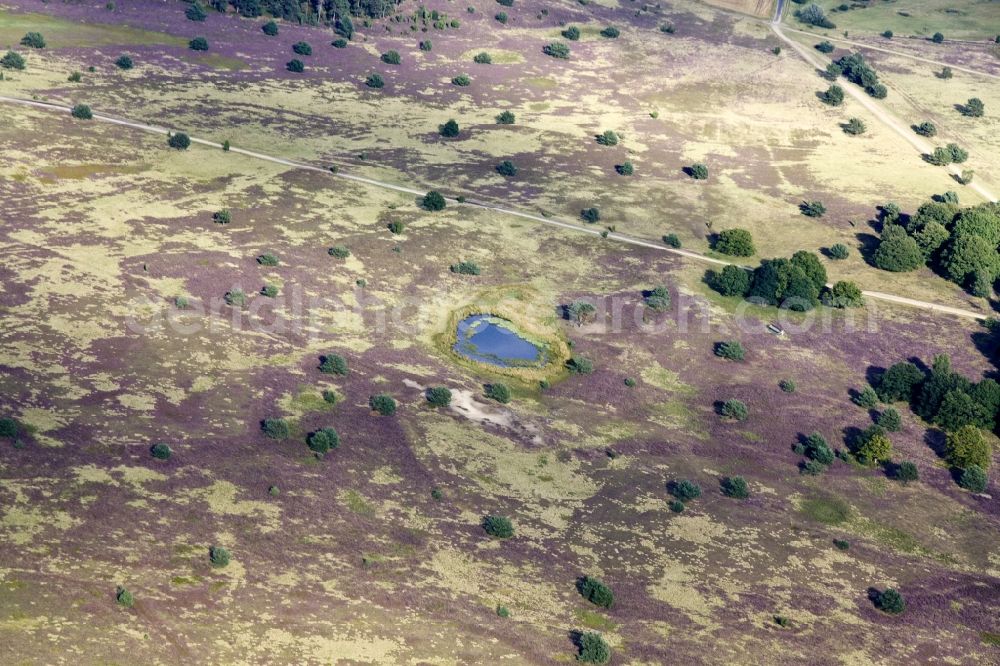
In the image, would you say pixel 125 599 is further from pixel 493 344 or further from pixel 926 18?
pixel 926 18

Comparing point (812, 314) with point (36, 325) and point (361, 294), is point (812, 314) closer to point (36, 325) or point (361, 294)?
point (361, 294)

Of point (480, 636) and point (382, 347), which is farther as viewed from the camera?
point (382, 347)

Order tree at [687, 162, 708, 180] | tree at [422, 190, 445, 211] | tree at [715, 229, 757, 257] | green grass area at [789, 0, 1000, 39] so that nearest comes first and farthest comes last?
tree at [715, 229, 757, 257] < tree at [422, 190, 445, 211] < tree at [687, 162, 708, 180] < green grass area at [789, 0, 1000, 39]

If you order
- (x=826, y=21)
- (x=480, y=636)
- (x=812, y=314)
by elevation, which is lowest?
(x=480, y=636)

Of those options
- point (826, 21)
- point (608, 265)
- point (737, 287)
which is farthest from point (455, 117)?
point (826, 21)

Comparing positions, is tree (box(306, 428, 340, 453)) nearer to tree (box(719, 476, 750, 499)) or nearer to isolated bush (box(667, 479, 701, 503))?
isolated bush (box(667, 479, 701, 503))

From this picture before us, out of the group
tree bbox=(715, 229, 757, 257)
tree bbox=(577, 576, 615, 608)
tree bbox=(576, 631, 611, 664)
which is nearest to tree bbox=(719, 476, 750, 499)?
tree bbox=(577, 576, 615, 608)

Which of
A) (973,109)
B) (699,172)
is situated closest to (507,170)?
(699,172)

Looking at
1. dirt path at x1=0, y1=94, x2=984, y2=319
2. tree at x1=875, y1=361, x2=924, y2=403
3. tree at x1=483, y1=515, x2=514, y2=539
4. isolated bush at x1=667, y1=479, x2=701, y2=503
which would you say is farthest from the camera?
dirt path at x1=0, y1=94, x2=984, y2=319
